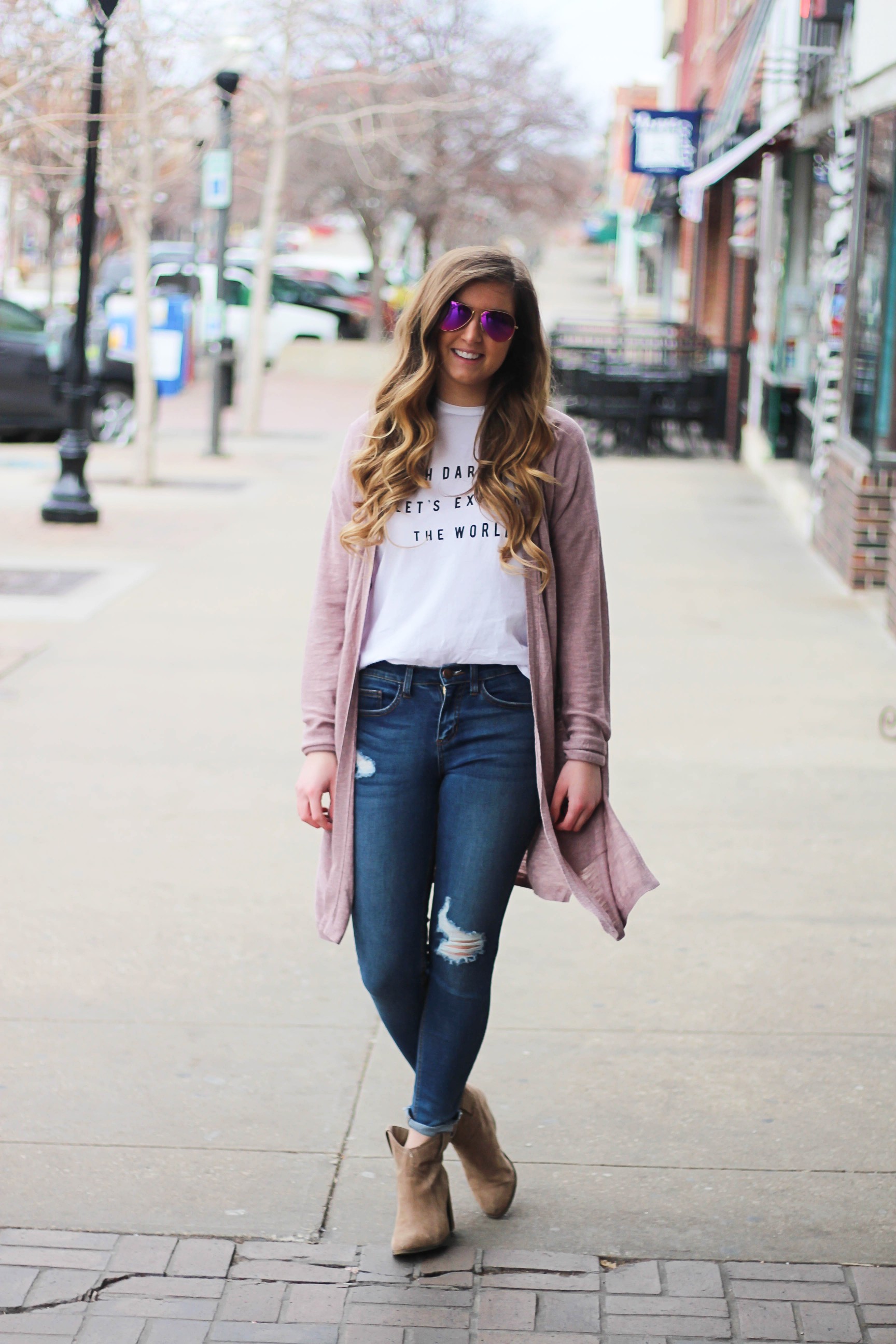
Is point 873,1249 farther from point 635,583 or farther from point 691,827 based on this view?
point 635,583

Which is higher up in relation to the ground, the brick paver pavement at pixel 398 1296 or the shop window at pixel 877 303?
the shop window at pixel 877 303

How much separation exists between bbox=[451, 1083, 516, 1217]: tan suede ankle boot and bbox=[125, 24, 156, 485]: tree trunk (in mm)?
11792

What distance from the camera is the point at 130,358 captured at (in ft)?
64.8

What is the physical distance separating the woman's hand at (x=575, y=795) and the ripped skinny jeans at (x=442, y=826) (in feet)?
0.13

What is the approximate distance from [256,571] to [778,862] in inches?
229

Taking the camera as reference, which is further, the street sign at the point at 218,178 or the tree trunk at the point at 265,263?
the tree trunk at the point at 265,263

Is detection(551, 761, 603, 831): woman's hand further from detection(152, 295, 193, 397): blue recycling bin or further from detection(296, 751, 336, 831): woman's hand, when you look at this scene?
detection(152, 295, 193, 397): blue recycling bin

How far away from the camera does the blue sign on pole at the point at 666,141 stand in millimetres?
21109

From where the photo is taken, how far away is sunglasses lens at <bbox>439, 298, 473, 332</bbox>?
2.96 m

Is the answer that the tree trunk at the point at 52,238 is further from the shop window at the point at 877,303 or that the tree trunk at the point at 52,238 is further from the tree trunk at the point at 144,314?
the shop window at the point at 877,303

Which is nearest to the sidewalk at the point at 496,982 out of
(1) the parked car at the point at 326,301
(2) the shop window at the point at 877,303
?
(2) the shop window at the point at 877,303

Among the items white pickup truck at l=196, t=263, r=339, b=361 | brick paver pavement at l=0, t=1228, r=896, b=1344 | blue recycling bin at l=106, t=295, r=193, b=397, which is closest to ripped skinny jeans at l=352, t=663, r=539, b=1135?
brick paver pavement at l=0, t=1228, r=896, b=1344

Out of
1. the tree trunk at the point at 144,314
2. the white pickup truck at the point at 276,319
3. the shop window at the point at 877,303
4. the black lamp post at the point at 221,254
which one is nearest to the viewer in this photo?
the shop window at the point at 877,303

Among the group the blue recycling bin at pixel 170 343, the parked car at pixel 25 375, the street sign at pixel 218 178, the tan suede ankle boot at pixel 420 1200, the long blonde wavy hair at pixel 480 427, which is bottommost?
the tan suede ankle boot at pixel 420 1200
